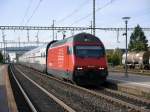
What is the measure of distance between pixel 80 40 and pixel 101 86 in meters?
3.17

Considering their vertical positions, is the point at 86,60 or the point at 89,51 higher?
the point at 89,51

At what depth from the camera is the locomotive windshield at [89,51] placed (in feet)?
79.5

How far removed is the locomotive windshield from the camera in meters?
24.2

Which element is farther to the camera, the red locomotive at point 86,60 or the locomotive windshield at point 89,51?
the locomotive windshield at point 89,51

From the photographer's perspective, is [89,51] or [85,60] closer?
[85,60]

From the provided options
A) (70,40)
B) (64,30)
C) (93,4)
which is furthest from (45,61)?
(64,30)

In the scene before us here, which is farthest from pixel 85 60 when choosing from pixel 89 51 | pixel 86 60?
pixel 89 51

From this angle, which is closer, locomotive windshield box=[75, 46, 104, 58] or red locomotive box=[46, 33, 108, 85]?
red locomotive box=[46, 33, 108, 85]

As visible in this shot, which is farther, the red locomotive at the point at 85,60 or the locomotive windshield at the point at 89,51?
the locomotive windshield at the point at 89,51

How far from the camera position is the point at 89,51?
24.4 m

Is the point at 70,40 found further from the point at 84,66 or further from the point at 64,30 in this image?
the point at 64,30

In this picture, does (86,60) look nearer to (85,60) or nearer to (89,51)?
(85,60)

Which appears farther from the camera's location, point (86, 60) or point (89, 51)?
point (89, 51)

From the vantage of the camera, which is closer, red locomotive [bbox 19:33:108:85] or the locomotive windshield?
red locomotive [bbox 19:33:108:85]
